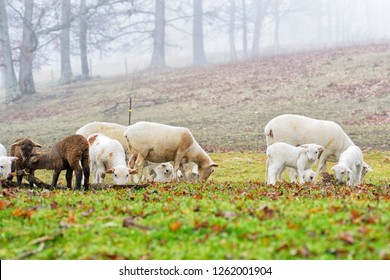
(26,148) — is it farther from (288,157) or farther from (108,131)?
(288,157)

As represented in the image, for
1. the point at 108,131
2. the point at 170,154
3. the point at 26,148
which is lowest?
the point at 170,154

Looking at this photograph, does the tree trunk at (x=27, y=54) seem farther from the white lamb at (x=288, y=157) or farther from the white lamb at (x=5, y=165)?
the white lamb at (x=288, y=157)

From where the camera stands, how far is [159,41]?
189ft

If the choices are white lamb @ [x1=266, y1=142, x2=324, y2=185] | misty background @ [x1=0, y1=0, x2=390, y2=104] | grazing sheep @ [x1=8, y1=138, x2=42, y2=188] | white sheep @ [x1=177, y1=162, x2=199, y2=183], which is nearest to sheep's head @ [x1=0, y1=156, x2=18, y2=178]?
grazing sheep @ [x1=8, y1=138, x2=42, y2=188]

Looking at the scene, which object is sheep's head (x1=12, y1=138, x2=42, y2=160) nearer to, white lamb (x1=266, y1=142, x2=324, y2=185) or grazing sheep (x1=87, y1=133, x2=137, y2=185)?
grazing sheep (x1=87, y1=133, x2=137, y2=185)

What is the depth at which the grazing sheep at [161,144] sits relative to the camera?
16062mm

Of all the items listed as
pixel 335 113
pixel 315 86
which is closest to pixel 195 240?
pixel 335 113

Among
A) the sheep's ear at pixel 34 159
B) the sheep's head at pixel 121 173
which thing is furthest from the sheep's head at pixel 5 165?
the sheep's head at pixel 121 173

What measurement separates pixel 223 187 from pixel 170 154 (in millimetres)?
3927

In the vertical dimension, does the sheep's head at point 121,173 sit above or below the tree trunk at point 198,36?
below

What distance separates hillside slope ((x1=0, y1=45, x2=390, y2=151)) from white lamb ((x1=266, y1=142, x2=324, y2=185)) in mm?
8912

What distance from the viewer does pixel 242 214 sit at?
7312 mm

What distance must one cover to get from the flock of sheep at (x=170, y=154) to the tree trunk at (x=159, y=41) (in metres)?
39.9

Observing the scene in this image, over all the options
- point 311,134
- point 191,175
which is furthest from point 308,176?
point 191,175
